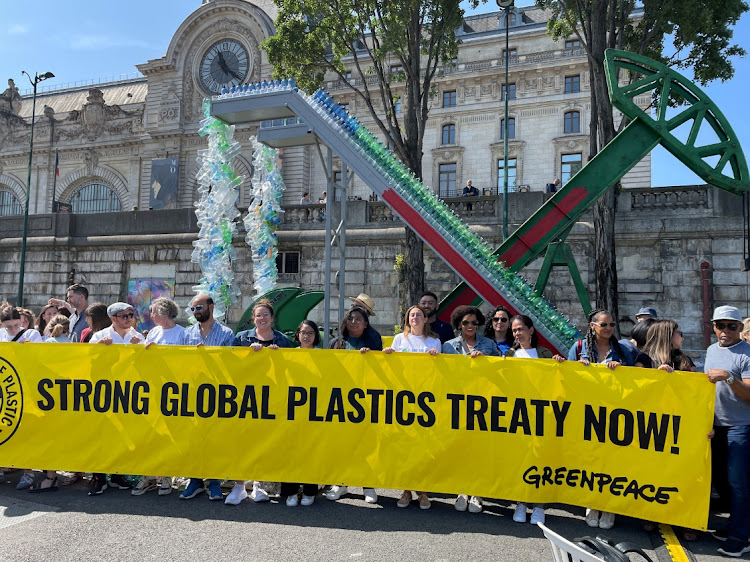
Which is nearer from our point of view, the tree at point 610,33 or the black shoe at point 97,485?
the black shoe at point 97,485

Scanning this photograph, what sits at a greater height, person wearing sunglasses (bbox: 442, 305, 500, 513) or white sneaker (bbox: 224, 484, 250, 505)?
person wearing sunglasses (bbox: 442, 305, 500, 513)

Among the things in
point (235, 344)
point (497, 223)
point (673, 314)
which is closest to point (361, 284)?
point (497, 223)

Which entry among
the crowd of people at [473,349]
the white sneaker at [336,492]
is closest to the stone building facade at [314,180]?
the crowd of people at [473,349]

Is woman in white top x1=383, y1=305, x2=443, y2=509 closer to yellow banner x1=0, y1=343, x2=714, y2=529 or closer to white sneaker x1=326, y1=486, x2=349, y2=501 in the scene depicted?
yellow banner x1=0, y1=343, x2=714, y2=529

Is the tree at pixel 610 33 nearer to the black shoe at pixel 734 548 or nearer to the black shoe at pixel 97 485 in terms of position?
the black shoe at pixel 734 548

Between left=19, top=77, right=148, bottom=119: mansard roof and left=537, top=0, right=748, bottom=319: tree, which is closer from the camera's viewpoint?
left=537, top=0, right=748, bottom=319: tree

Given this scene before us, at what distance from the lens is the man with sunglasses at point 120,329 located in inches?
240

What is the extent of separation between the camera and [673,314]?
1712 centimetres

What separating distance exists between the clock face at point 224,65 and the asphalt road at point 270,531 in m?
38.2

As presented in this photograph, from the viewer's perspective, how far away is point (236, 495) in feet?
17.9

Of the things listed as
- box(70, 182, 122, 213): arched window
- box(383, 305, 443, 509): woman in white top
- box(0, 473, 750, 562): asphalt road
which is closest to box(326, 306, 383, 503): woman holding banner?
box(383, 305, 443, 509): woman in white top

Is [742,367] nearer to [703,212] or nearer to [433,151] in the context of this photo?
[703,212]

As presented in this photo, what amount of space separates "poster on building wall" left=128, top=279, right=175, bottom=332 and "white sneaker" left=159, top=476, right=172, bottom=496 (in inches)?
683

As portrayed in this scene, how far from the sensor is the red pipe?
1658cm
